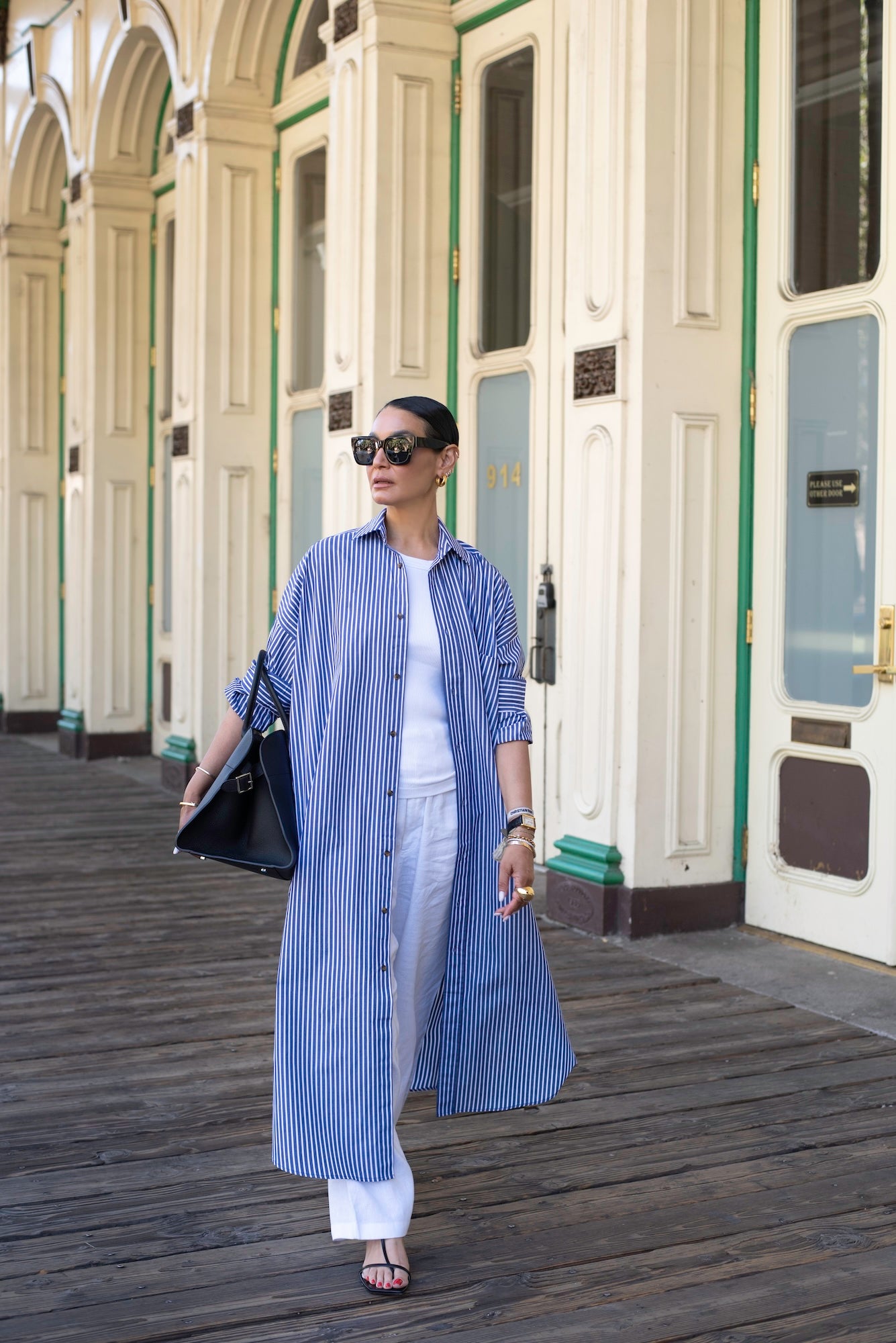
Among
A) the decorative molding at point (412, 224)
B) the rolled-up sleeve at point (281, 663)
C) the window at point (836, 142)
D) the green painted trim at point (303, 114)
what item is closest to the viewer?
the rolled-up sleeve at point (281, 663)

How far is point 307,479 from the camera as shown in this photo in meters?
9.30

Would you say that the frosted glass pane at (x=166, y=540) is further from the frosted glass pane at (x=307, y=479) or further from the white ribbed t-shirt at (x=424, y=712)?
the white ribbed t-shirt at (x=424, y=712)

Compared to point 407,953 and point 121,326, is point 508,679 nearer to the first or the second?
point 407,953

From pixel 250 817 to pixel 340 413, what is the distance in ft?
16.0

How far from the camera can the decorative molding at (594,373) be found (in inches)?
226

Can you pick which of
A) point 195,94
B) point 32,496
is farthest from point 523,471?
point 32,496

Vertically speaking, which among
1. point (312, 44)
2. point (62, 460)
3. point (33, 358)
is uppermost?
point (312, 44)

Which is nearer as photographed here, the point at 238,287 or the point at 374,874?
the point at 374,874

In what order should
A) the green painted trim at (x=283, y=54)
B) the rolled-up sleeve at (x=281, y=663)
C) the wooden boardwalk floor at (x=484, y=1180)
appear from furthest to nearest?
the green painted trim at (x=283, y=54)
the rolled-up sleeve at (x=281, y=663)
the wooden boardwalk floor at (x=484, y=1180)

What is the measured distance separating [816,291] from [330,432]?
2.86 meters

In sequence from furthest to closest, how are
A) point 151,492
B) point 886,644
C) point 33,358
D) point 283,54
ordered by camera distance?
point 33,358
point 151,492
point 283,54
point 886,644

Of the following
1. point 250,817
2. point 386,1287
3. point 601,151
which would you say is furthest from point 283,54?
point 386,1287

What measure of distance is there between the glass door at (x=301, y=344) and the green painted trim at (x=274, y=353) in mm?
49

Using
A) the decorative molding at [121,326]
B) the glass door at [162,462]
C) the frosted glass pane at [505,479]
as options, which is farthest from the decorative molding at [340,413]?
the decorative molding at [121,326]
